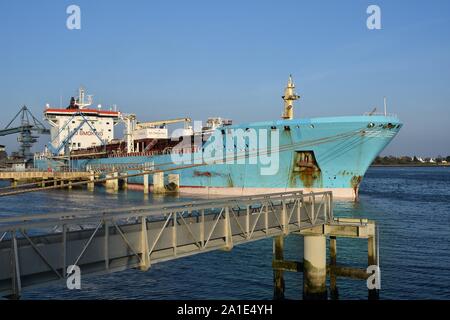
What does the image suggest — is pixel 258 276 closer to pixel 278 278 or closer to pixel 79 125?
pixel 278 278

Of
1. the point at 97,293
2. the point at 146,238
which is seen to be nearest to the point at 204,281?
the point at 97,293

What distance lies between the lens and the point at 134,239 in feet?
34.9

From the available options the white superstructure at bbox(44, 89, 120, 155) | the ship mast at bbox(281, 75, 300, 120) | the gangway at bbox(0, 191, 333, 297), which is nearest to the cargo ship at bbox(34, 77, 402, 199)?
the ship mast at bbox(281, 75, 300, 120)

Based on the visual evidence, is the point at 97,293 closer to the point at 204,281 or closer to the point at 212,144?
the point at 204,281

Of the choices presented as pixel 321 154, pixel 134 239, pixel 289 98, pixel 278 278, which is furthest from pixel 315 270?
pixel 289 98

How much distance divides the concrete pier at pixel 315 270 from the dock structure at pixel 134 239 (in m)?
0.03

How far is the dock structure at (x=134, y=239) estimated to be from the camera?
341 inches

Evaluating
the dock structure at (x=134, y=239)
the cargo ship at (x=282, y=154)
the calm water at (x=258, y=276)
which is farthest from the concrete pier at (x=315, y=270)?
the cargo ship at (x=282, y=154)

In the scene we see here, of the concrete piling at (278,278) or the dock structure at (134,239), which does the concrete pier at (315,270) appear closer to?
the dock structure at (134,239)

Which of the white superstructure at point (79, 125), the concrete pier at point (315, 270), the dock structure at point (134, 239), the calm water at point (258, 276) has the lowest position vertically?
the calm water at point (258, 276)

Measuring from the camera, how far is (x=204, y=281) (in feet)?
59.6

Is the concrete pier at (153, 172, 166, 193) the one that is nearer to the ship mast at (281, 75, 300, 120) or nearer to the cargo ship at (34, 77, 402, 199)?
the cargo ship at (34, 77, 402, 199)
